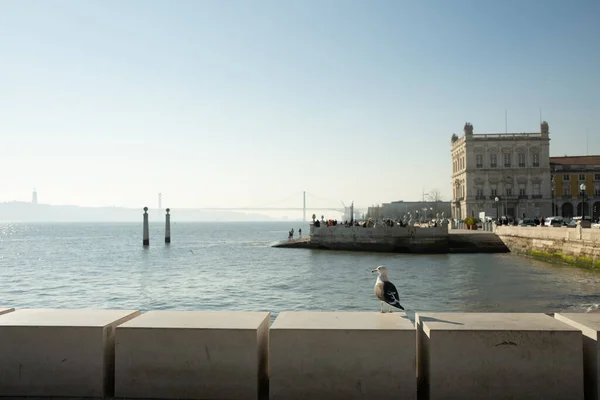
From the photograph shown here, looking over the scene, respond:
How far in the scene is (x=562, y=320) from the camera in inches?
182

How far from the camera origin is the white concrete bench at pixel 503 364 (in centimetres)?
414

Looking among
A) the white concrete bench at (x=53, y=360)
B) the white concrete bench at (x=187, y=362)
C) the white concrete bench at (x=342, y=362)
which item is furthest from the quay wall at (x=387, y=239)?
the white concrete bench at (x=53, y=360)

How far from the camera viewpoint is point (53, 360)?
427 centimetres

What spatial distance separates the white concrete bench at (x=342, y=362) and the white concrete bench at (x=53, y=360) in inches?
50.4

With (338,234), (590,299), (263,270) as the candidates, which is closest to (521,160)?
(338,234)

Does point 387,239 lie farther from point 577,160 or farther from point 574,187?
point 577,160

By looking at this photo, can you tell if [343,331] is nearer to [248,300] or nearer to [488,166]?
[248,300]

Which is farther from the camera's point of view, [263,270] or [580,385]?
[263,270]

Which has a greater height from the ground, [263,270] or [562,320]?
[562,320]

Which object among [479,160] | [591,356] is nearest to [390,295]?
[591,356]

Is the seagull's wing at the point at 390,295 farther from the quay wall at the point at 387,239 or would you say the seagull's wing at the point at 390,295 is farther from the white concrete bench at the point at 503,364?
the quay wall at the point at 387,239

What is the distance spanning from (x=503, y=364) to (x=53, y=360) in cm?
324

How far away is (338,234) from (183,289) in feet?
97.2

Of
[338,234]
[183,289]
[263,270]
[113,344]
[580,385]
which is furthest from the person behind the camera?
[338,234]
